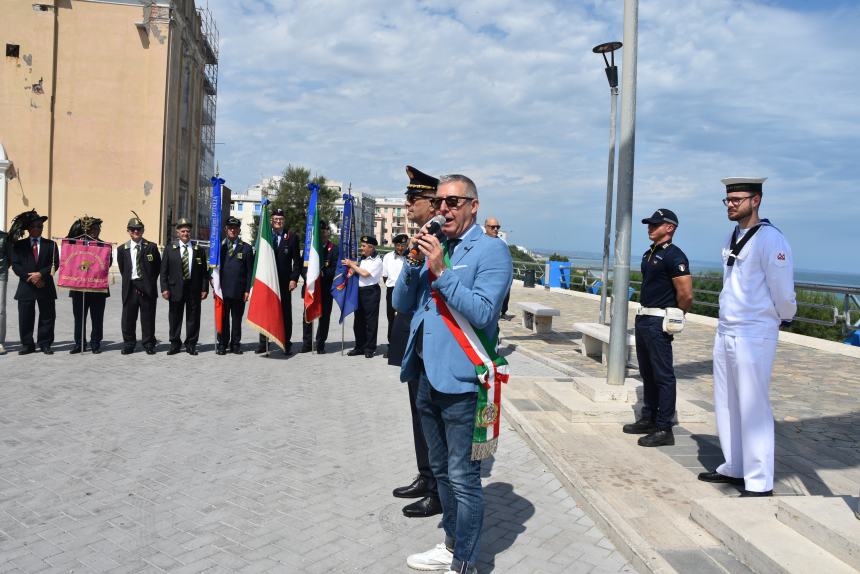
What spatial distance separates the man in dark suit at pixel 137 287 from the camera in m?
10.8

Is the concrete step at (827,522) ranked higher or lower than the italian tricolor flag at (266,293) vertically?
lower

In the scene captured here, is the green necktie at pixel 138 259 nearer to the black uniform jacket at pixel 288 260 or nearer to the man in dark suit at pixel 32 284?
the man in dark suit at pixel 32 284

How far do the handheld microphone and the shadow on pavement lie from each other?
1804 mm

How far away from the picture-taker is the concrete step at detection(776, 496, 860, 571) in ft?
11.8

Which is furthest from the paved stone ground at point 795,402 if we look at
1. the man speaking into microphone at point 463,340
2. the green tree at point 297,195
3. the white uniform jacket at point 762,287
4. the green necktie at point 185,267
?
the green tree at point 297,195

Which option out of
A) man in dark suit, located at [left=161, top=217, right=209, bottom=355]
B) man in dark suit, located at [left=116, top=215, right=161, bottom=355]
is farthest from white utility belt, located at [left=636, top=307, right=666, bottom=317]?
man in dark suit, located at [left=116, top=215, right=161, bottom=355]

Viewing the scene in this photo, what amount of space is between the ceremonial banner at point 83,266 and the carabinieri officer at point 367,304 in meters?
3.92

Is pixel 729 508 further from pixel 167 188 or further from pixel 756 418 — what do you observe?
pixel 167 188

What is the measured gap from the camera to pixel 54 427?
255 inches

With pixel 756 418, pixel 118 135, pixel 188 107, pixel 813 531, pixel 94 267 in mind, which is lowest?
pixel 813 531

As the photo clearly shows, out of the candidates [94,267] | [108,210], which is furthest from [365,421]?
[108,210]

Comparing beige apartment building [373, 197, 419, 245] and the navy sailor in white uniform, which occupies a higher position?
beige apartment building [373, 197, 419, 245]

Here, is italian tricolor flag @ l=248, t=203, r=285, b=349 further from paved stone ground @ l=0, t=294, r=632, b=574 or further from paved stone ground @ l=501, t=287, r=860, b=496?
paved stone ground @ l=501, t=287, r=860, b=496

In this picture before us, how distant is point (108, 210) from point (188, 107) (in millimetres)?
10563
